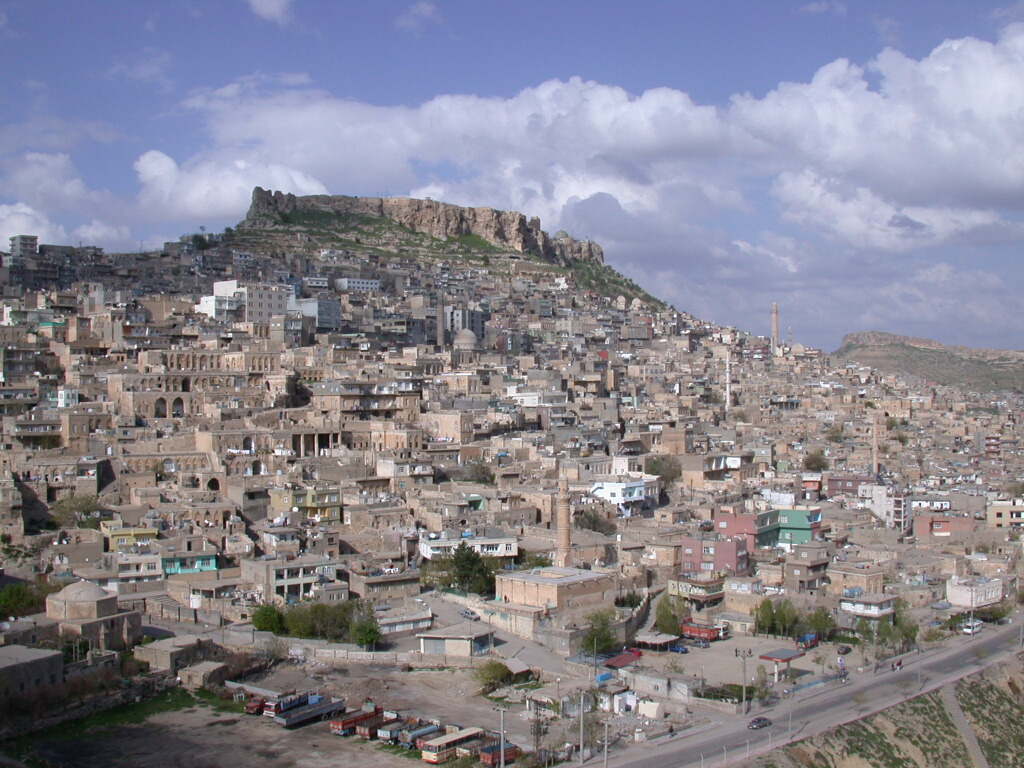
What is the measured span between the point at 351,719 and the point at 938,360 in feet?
368

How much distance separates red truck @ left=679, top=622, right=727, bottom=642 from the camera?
26594 millimetres

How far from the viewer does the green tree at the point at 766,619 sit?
26781 mm

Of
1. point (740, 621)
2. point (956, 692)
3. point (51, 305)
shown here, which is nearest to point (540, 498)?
point (740, 621)

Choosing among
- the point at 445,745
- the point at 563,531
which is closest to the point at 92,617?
the point at 445,745

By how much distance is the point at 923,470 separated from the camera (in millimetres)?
44594

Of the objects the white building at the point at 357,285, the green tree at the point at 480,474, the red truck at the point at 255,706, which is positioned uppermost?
the white building at the point at 357,285

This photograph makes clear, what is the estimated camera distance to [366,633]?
24359mm

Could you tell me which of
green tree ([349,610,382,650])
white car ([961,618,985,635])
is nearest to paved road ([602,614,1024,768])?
white car ([961,618,985,635])

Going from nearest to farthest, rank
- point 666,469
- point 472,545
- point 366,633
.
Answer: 1. point 366,633
2. point 472,545
3. point 666,469

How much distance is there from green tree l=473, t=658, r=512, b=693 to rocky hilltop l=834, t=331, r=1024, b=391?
292ft

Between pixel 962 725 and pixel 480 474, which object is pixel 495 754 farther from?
pixel 480 474

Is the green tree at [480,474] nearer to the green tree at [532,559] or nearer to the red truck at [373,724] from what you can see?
the green tree at [532,559]

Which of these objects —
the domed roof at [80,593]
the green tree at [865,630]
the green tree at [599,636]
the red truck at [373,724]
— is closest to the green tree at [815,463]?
the green tree at [865,630]

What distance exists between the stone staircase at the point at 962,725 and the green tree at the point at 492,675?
873 cm
